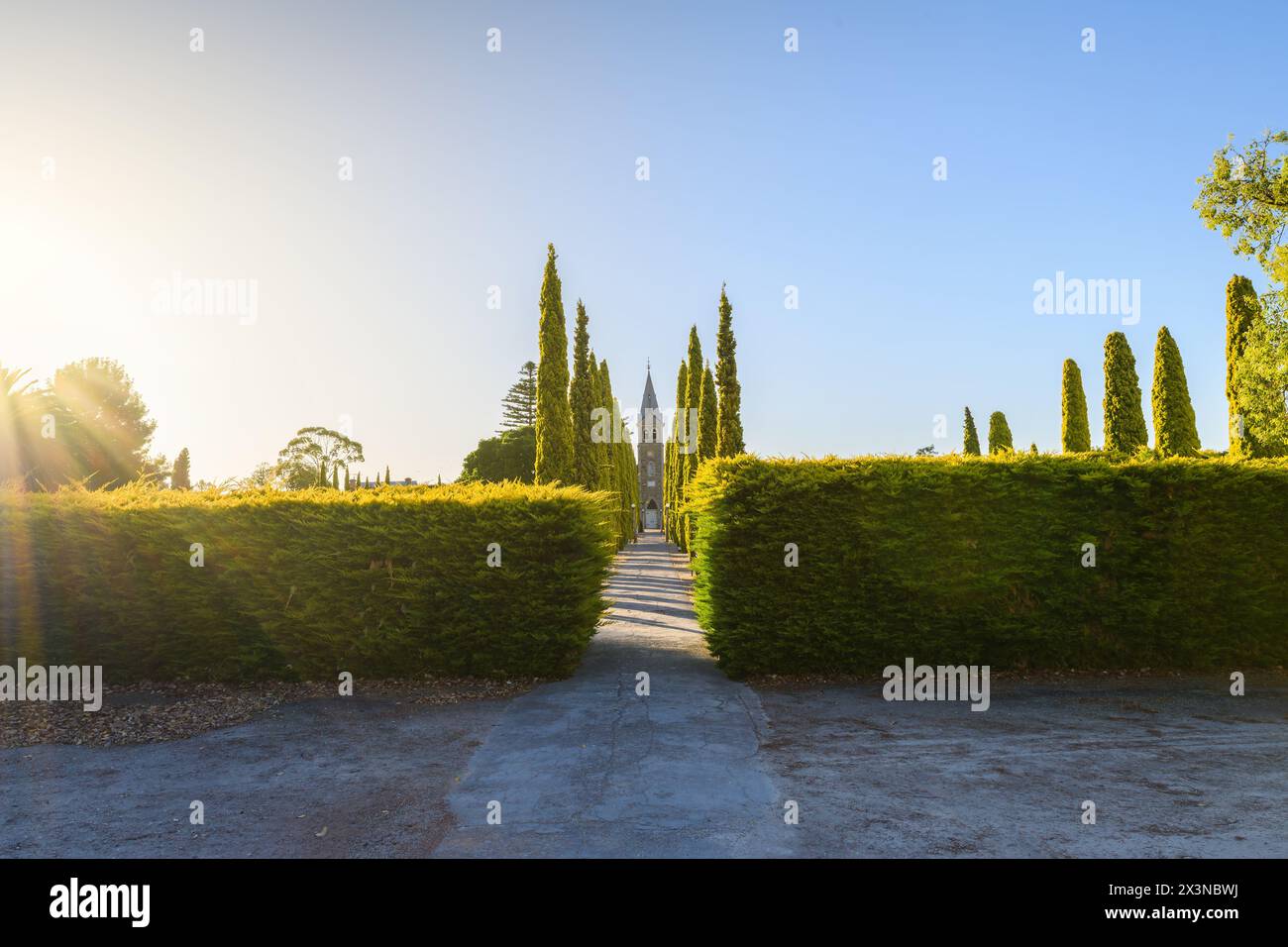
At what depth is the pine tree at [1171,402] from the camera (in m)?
27.7

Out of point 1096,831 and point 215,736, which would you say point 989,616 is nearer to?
point 1096,831

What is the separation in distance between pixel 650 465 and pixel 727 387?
75.4 metres

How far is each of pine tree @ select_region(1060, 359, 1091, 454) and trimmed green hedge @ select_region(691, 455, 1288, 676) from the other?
86.0 ft

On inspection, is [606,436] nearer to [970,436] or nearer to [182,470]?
[970,436]

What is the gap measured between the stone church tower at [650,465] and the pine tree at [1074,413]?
67241mm

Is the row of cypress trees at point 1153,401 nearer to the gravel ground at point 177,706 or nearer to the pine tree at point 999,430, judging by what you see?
the pine tree at point 999,430

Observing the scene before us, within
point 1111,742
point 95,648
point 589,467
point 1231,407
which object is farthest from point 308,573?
point 1231,407

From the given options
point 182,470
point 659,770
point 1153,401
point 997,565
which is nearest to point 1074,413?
point 1153,401

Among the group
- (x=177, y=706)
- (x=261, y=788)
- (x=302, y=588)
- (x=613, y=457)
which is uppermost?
(x=613, y=457)

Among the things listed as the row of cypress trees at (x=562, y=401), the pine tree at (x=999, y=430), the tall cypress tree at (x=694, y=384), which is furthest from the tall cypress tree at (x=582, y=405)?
the pine tree at (x=999, y=430)

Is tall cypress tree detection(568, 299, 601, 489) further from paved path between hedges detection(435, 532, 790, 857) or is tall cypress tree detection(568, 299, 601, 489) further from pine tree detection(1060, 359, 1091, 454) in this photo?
pine tree detection(1060, 359, 1091, 454)

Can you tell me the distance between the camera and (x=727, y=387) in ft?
91.5

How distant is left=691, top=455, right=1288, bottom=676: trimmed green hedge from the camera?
33.2 feet
